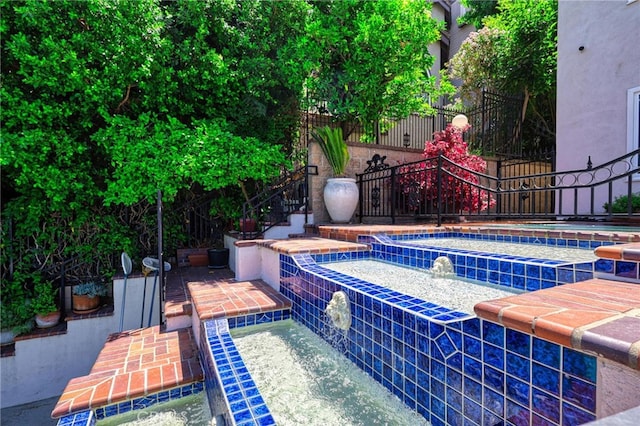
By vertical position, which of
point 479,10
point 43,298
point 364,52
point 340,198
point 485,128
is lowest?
point 43,298

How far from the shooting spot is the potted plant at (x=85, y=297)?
436cm

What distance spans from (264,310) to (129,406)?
3.59 ft

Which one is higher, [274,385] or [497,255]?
[497,255]

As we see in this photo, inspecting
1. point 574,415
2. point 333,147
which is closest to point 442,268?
point 574,415

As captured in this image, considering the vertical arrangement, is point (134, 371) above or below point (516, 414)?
below

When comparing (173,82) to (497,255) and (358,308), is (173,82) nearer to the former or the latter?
(358,308)

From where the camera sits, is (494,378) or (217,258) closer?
(494,378)

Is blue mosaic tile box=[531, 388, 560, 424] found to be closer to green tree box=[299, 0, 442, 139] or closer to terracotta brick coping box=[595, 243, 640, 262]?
terracotta brick coping box=[595, 243, 640, 262]

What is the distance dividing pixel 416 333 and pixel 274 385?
852mm

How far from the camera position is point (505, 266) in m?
2.14

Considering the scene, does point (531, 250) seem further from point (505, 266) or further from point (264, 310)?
point (264, 310)

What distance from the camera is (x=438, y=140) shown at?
6012 millimetres

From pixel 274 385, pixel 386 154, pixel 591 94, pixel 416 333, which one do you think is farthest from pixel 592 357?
pixel 591 94

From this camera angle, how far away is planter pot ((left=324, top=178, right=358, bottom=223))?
5004 mm
